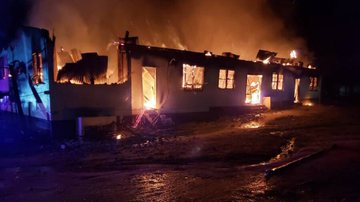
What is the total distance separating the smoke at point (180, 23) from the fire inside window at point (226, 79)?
757cm

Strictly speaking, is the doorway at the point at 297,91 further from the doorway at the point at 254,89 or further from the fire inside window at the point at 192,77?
the fire inside window at the point at 192,77

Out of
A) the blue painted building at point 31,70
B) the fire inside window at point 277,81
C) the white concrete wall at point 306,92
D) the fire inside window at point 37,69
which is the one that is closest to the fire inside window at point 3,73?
the blue painted building at point 31,70

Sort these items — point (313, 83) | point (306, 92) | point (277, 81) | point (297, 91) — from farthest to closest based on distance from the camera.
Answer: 1. point (313, 83)
2. point (306, 92)
3. point (297, 91)
4. point (277, 81)

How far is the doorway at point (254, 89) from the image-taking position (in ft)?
73.3

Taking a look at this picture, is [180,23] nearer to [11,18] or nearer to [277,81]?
[277,81]

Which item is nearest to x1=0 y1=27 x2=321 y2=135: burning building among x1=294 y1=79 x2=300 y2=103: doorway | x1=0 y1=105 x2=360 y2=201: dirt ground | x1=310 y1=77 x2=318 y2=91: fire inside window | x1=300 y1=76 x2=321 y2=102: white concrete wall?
x1=0 y1=105 x2=360 y2=201: dirt ground

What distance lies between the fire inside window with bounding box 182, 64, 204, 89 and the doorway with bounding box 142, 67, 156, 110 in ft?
6.60

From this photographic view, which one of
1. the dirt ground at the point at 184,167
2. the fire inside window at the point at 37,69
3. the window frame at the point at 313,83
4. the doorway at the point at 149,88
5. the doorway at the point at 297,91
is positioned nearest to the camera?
the dirt ground at the point at 184,167

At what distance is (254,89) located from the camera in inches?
894

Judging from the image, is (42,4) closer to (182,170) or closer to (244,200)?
(182,170)

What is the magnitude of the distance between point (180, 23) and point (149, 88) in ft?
48.4

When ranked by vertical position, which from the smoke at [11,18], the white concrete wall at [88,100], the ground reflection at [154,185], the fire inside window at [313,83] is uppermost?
the smoke at [11,18]

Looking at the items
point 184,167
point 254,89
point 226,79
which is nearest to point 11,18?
point 226,79

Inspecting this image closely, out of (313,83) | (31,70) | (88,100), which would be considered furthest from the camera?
(313,83)
